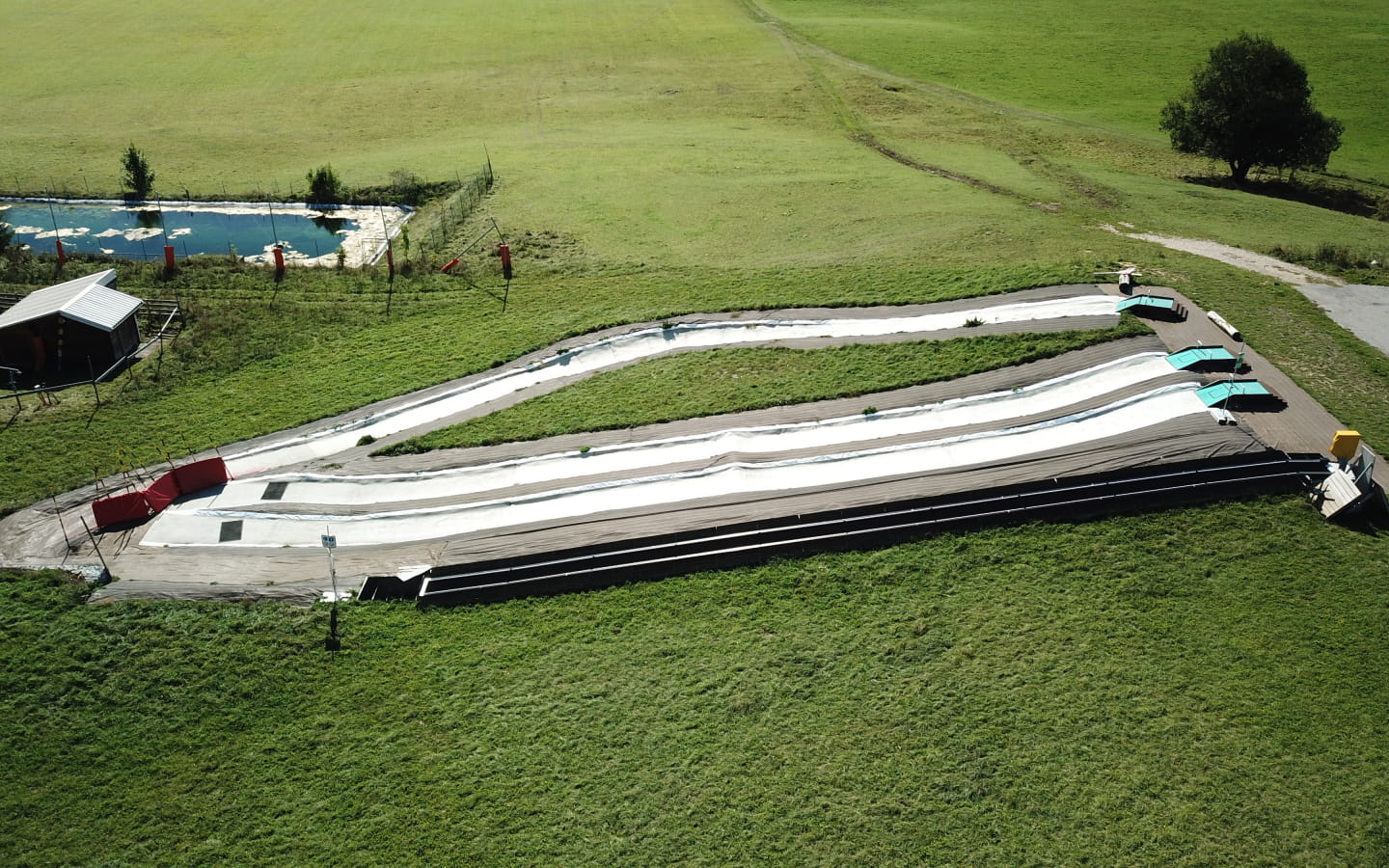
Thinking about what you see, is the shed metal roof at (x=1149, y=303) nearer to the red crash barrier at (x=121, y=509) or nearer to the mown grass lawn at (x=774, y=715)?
the mown grass lawn at (x=774, y=715)

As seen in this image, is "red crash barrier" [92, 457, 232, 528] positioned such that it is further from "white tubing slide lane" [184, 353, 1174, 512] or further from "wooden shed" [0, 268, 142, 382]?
"wooden shed" [0, 268, 142, 382]

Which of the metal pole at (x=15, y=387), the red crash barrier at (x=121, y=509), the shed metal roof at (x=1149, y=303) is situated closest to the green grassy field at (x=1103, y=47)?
the shed metal roof at (x=1149, y=303)

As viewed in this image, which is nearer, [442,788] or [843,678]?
[442,788]

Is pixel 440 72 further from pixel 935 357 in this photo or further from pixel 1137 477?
pixel 1137 477

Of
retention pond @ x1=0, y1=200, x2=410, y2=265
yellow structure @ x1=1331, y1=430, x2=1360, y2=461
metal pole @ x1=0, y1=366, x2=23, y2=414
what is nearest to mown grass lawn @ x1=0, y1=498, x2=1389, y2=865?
yellow structure @ x1=1331, y1=430, x2=1360, y2=461

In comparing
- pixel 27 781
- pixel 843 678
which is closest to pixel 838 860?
pixel 843 678

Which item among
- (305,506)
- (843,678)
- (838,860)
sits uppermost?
(305,506)
